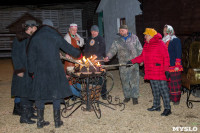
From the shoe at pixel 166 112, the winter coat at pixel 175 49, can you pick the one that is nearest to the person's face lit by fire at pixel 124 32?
the winter coat at pixel 175 49

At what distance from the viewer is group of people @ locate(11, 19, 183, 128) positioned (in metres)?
4.60

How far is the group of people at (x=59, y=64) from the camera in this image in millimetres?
4598

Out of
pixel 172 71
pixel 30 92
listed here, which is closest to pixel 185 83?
pixel 172 71

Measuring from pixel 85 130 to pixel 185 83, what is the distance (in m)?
2.95

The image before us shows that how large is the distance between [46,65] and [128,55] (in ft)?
8.36

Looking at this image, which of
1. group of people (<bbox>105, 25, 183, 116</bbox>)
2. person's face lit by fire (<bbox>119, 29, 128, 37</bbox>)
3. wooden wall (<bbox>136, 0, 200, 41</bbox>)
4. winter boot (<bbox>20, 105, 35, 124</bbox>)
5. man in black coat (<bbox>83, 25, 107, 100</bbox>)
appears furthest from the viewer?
wooden wall (<bbox>136, 0, 200, 41</bbox>)

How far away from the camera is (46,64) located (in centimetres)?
457

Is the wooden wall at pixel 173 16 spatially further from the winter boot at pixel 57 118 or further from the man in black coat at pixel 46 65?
the winter boot at pixel 57 118

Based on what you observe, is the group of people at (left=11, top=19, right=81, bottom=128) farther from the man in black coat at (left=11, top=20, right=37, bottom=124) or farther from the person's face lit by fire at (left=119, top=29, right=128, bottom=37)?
the person's face lit by fire at (left=119, top=29, right=128, bottom=37)

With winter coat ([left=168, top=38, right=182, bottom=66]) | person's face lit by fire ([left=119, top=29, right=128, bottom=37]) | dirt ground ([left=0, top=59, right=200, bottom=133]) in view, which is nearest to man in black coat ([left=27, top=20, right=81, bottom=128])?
dirt ground ([left=0, top=59, right=200, bottom=133])

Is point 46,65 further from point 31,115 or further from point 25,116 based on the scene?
point 31,115

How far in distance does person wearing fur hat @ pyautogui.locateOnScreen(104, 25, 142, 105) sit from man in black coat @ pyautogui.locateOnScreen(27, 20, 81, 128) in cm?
196

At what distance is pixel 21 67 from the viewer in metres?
5.02

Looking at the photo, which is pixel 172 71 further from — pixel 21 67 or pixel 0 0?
pixel 0 0
